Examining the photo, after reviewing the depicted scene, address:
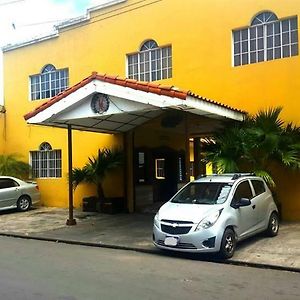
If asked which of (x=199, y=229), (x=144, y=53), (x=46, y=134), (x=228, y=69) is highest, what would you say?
(x=144, y=53)

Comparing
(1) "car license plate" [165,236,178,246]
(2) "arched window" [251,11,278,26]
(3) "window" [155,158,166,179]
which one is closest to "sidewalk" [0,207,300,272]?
(1) "car license plate" [165,236,178,246]

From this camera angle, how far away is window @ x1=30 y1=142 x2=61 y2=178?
66.7ft

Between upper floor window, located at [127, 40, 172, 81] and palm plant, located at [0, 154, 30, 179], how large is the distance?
658 centimetres

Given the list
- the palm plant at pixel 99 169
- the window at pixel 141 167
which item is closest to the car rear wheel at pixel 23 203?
the palm plant at pixel 99 169

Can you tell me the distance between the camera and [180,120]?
15969 millimetres

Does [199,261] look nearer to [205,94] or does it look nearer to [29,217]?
[205,94]

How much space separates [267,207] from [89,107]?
223 inches

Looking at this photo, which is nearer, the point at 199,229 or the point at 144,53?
the point at 199,229

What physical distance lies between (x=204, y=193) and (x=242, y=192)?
0.88 meters

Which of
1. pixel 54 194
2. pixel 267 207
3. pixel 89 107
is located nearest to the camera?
pixel 267 207

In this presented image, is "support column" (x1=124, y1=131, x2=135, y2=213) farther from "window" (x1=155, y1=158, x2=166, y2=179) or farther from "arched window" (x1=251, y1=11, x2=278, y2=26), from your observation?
"arched window" (x1=251, y1=11, x2=278, y2=26)

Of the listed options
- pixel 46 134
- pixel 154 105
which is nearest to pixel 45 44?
pixel 46 134

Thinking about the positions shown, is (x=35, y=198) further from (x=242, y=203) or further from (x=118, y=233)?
(x=242, y=203)

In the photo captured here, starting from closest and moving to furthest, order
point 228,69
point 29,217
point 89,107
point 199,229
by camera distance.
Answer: point 199,229
point 89,107
point 228,69
point 29,217
